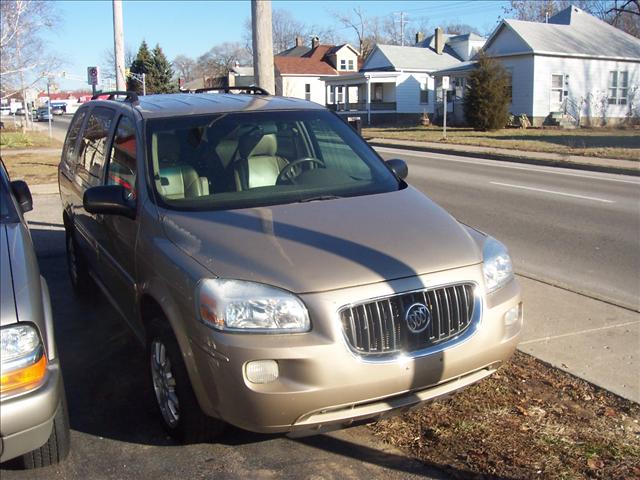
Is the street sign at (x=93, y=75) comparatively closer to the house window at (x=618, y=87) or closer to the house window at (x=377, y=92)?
the house window at (x=618, y=87)

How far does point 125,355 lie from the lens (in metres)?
4.97

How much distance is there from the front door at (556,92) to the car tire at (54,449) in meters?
36.5

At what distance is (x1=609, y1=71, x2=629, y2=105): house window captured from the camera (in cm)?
3828

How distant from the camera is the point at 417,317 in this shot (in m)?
3.19

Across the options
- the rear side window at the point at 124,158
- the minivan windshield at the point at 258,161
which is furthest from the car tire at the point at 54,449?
the rear side window at the point at 124,158

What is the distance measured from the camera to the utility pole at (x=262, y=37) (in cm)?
1089

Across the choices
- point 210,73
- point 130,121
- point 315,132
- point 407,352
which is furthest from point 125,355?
point 210,73

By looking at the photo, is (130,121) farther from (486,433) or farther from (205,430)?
(486,433)

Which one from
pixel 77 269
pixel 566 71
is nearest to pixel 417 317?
pixel 77 269

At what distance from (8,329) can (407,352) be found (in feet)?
5.77

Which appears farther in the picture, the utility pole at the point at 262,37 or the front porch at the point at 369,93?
the front porch at the point at 369,93

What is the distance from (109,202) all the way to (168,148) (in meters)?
0.56

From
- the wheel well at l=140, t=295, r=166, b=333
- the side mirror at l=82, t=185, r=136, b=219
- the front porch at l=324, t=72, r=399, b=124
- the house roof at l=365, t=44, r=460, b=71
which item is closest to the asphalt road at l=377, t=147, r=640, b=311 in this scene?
the wheel well at l=140, t=295, r=166, b=333

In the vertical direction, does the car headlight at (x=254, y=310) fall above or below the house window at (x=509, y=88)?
below
